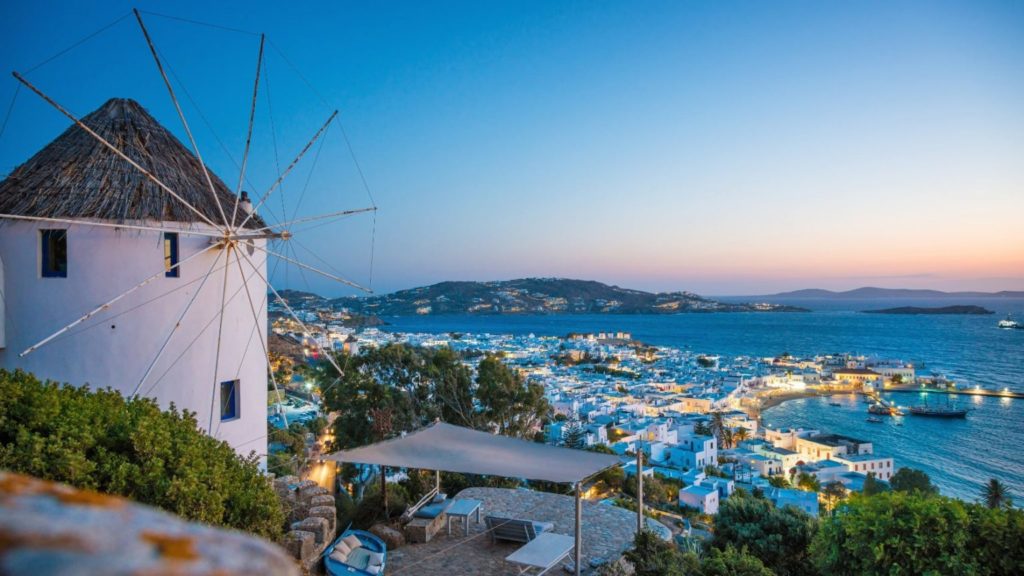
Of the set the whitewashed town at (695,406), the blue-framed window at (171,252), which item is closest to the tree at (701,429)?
the whitewashed town at (695,406)

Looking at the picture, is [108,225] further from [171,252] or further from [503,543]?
[503,543]

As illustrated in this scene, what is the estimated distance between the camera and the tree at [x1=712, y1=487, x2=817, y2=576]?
8047 millimetres

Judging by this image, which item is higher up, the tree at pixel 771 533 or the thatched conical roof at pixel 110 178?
the thatched conical roof at pixel 110 178

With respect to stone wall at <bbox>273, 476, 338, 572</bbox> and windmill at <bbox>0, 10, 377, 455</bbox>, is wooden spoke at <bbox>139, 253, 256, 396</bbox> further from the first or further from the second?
stone wall at <bbox>273, 476, 338, 572</bbox>

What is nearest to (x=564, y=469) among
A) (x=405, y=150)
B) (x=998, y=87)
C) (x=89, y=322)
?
(x=89, y=322)

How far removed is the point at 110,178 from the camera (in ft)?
28.9

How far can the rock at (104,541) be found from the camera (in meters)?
0.54

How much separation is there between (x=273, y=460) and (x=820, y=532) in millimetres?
12818

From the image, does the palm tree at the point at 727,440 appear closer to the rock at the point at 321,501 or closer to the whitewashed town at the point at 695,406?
the whitewashed town at the point at 695,406

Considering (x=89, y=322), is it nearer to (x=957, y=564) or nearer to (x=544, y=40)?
(x=957, y=564)

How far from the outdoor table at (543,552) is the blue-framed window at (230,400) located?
5.47 meters

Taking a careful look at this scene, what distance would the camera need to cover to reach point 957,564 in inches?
229

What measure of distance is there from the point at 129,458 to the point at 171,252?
5.40m

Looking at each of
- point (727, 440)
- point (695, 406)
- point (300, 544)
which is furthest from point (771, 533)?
point (695, 406)
